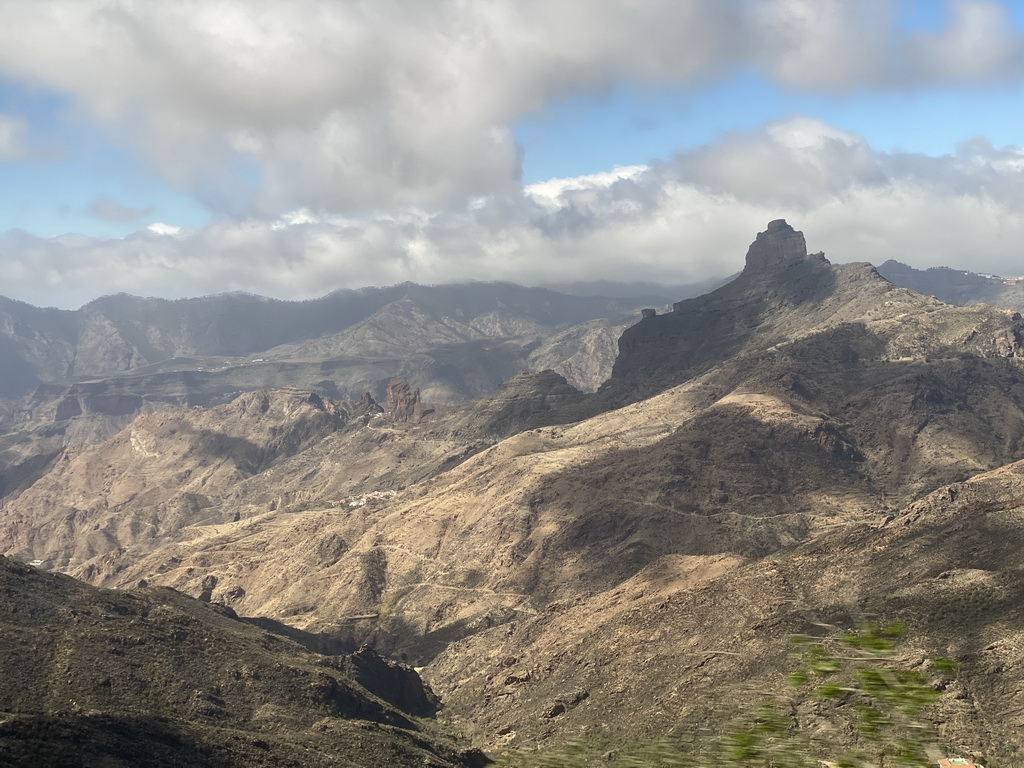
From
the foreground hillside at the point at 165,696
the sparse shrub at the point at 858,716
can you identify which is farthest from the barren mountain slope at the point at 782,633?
the sparse shrub at the point at 858,716

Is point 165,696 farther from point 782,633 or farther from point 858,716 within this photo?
point 858,716

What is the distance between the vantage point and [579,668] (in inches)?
7077

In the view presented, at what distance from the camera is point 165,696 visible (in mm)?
146625

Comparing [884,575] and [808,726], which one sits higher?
[808,726]

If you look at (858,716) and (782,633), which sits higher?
(858,716)

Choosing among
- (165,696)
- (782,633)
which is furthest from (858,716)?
(165,696)

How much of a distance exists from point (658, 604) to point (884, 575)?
4102 cm

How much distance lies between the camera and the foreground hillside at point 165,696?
116m

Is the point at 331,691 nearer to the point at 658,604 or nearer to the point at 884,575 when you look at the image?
the point at 658,604

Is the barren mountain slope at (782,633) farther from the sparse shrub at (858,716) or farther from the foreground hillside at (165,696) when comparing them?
the sparse shrub at (858,716)

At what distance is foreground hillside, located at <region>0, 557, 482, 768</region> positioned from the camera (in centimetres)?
11588

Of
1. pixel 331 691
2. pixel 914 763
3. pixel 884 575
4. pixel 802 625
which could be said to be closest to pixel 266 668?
pixel 331 691

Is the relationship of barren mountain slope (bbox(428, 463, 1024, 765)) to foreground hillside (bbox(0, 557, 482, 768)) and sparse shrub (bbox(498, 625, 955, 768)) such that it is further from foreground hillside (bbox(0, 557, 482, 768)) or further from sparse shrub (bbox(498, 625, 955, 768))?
sparse shrub (bbox(498, 625, 955, 768))

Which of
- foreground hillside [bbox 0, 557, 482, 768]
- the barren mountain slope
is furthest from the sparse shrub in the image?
foreground hillside [bbox 0, 557, 482, 768]
